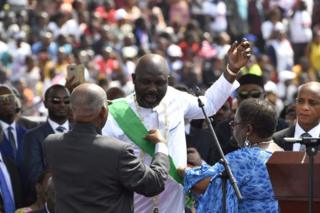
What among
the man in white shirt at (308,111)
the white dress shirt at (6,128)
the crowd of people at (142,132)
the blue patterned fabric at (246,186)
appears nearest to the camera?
the crowd of people at (142,132)

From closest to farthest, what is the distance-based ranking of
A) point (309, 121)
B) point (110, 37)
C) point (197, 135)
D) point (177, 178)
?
point (177, 178) < point (309, 121) < point (197, 135) < point (110, 37)

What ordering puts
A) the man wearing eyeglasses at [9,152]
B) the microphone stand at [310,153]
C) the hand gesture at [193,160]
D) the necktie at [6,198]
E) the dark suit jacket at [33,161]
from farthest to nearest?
1. the dark suit jacket at [33,161]
2. the man wearing eyeglasses at [9,152]
3. the necktie at [6,198]
4. the hand gesture at [193,160]
5. the microphone stand at [310,153]

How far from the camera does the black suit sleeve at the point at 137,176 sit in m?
8.43

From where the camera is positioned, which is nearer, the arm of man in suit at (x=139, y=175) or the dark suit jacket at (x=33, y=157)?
the arm of man in suit at (x=139, y=175)

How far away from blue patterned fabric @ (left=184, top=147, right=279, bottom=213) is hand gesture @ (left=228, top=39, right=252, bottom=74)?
0.95m

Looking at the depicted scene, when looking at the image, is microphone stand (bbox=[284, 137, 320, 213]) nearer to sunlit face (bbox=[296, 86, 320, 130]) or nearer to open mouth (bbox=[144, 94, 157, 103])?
open mouth (bbox=[144, 94, 157, 103])

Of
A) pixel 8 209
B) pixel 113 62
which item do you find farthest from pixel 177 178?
A: pixel 113 62

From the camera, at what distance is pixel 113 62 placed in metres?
26.6

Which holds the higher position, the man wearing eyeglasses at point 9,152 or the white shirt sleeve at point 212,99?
the white shirt sleeve at point 212,99

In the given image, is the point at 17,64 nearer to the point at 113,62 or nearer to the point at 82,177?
the point at 113,62

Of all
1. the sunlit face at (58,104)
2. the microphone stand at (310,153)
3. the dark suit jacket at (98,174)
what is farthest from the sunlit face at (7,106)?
the microphone stand at (310,153)

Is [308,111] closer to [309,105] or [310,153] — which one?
[309,105]

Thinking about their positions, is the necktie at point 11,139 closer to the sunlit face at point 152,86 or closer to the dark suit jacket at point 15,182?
the dark suit jacket at point 15,182

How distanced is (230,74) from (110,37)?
19.2 metres
